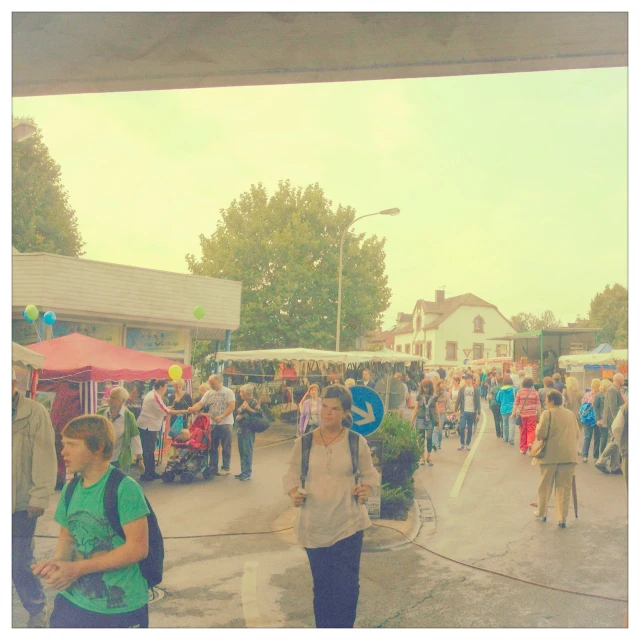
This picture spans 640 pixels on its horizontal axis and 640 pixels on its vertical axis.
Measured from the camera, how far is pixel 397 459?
599cm

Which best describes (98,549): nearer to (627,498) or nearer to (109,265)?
(109,265)

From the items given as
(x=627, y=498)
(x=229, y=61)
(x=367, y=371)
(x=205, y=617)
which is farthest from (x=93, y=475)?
(x=627, y=498)

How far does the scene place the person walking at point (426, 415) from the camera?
17.2ft

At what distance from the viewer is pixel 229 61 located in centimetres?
484

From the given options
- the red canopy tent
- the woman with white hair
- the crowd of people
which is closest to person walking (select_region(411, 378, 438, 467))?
the crowd of people

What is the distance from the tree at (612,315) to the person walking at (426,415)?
49.8 inches

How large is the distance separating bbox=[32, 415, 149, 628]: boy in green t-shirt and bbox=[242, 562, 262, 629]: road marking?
1.61 metres

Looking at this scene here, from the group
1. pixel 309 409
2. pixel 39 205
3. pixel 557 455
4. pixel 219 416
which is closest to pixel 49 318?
pixel 39 205

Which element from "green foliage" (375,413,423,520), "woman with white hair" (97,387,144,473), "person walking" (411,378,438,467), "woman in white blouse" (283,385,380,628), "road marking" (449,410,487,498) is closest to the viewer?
"woman in white blouse" (283,385,380,628)

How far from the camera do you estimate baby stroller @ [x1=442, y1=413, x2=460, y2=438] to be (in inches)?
209

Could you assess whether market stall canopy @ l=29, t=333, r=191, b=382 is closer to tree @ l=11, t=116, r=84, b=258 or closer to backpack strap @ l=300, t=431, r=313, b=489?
tree @ l=11, t=116, r=84, b=258

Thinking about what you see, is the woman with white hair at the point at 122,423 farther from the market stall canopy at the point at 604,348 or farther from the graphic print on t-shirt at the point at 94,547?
the market stall canopy at the point at 604,348

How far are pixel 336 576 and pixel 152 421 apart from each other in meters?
2.36

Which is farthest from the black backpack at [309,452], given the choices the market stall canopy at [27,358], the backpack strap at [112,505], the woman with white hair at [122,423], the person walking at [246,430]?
the market stall canopy at [27,358]
